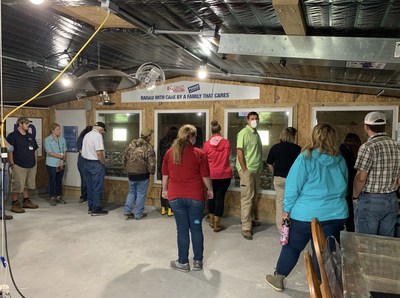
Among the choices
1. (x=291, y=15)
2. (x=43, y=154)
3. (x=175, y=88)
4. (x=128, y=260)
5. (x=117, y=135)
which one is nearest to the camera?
(x=291, y=15)

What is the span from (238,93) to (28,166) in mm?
3949

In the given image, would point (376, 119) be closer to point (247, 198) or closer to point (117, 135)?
point (247, 198)

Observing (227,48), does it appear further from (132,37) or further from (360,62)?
(132,37)

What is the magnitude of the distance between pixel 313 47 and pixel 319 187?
1.07m

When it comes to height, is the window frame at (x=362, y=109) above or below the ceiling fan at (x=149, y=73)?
below

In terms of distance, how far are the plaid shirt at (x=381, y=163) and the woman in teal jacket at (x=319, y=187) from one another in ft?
0.92

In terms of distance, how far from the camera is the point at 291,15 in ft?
5.79

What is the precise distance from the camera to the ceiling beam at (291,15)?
1.62 m

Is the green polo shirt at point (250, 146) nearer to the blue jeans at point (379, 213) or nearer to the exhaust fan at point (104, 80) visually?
the blue jeans at point (379, 213)

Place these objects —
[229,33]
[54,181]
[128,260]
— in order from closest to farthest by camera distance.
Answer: [229,33] → [128,260] → [54,181]

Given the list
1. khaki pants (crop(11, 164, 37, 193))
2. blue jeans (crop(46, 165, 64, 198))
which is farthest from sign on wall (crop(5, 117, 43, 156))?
khaki pants (crop(11, 164, 37, 193))

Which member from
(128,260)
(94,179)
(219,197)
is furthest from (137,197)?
(128,260)

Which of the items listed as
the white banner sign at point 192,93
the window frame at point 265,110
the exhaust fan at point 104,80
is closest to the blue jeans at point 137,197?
the window frame at point 265,110

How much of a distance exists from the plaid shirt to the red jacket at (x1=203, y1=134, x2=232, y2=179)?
210 cm
